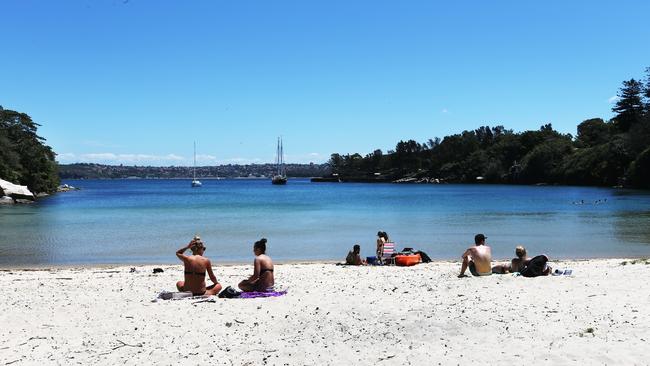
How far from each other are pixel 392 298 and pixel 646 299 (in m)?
4.46

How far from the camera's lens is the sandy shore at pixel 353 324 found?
7746mm

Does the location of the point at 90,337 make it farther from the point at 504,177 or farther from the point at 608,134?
the point at 504,177

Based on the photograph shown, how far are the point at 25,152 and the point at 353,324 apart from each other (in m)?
88.9

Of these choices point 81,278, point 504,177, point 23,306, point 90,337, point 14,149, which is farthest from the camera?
point 504,177

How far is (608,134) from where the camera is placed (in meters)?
134

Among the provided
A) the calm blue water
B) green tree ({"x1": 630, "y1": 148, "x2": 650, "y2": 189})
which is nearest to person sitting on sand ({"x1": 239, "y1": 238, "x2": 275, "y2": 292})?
the calm blue water

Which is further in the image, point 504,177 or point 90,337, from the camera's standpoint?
point 504,177

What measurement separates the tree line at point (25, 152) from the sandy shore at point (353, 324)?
7564cm

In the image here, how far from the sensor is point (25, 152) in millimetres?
85625

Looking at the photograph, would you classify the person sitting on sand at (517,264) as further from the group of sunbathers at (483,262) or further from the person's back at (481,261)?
the person's back at (481,261)

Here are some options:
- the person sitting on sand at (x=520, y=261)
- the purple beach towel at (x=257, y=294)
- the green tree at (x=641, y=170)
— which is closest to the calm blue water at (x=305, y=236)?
the person sitting on sand at (x=520, y=261)

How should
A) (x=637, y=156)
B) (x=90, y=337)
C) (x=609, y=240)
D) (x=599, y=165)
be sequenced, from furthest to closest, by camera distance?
(x=599, y=165)
(x=637, y=156)
(x=609, y=240)
(x=90, y=337)

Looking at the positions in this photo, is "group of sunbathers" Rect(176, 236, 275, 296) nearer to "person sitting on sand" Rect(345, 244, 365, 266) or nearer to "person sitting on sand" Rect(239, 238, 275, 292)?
"person sitting on sand" Rect(239, 238, 275, 292)

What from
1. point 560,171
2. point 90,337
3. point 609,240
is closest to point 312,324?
point 90,337
